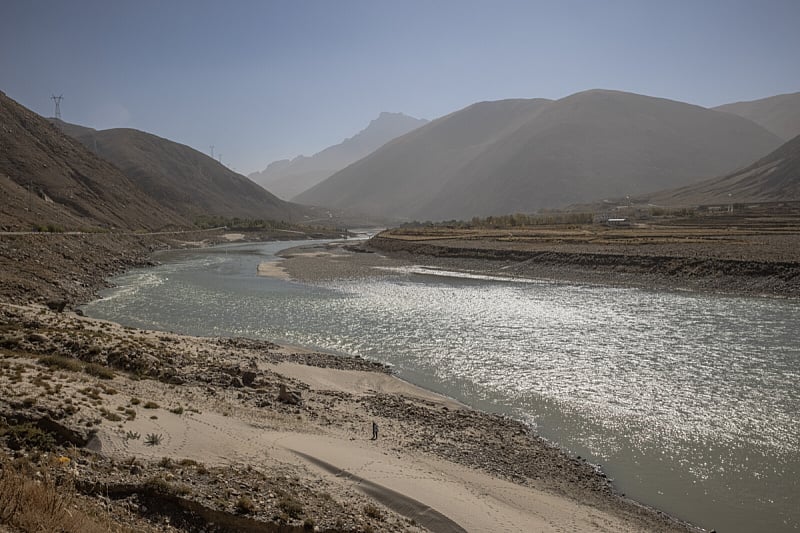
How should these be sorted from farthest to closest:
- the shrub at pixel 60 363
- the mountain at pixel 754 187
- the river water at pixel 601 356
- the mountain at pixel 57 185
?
the mountain at pixel 754 187 < the mountain at pixel 57 185 < the shrub at pixel 60 363 < the river water at pixel 601 356

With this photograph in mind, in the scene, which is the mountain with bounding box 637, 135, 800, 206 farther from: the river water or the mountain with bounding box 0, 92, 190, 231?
the mountain with bounding box 0, 92, 190, 231

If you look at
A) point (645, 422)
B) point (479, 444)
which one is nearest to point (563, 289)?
point (645, 422)

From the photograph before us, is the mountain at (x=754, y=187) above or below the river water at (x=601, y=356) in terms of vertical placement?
above

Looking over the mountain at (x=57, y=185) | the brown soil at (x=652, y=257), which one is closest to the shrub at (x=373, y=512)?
the brown soil at (x=652, y=257)

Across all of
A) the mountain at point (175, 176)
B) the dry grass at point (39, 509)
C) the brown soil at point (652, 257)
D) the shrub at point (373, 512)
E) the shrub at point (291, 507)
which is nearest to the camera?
the dry grass at point (39, 509)

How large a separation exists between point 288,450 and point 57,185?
85.3 meters

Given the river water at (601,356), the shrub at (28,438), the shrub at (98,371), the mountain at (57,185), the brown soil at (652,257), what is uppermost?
the mountain at (57,185)

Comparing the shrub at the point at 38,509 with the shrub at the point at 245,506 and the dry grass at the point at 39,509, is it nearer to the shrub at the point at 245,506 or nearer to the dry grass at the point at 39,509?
the dry grass at the point at 39,509

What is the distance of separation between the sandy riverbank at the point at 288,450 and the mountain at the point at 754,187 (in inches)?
5340

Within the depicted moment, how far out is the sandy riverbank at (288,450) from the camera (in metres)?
8.56

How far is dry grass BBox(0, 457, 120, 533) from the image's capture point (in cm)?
607

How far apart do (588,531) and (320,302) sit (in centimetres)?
2678

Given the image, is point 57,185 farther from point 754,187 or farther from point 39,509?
point 754,187

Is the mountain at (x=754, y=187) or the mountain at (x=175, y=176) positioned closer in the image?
the mountain at (x=754, y=187)
